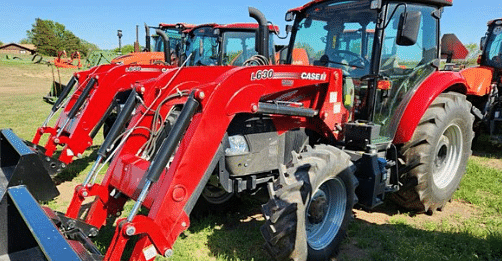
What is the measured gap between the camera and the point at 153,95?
3303mm

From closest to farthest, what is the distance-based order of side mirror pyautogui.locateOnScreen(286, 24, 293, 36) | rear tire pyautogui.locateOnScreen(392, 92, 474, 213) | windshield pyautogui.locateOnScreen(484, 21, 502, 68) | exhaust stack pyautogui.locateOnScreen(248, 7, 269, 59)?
rear tire pyautogui.locateOnScreen(392, 92, 474, 213) < exhaust stack pyautogui.locateOnScreen(248, 7, 269, 59) < side mirror pyautogui.locateOnScreen(286, 24, 293, 36) < windshield pyautogui.locateOnScreen(484, 21, 502, 68)

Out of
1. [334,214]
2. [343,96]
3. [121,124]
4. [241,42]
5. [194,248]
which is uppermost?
[241,42]

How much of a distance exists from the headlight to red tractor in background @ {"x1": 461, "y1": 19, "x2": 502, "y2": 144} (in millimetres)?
5614

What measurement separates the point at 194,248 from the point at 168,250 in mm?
1100

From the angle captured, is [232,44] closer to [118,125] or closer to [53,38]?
[118,125]

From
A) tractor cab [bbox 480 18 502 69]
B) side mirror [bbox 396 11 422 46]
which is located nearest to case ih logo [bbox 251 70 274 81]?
side mirror [bbox 396 11 422 46]

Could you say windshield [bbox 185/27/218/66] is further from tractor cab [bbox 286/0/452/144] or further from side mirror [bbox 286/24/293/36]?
tractor cab [bbox 286/0/452/144]

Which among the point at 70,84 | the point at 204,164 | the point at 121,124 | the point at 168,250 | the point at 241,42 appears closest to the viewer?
the point at 168,250

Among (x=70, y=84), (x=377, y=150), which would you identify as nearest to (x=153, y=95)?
(x=377, y=150)

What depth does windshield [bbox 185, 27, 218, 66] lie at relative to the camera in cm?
924

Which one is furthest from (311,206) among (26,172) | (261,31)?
(26,172)

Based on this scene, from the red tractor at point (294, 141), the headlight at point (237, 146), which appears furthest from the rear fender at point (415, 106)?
the headlight at point (237, 146)

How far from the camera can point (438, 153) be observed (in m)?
4.53

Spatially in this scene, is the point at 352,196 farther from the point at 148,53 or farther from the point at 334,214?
the point at 148,53
